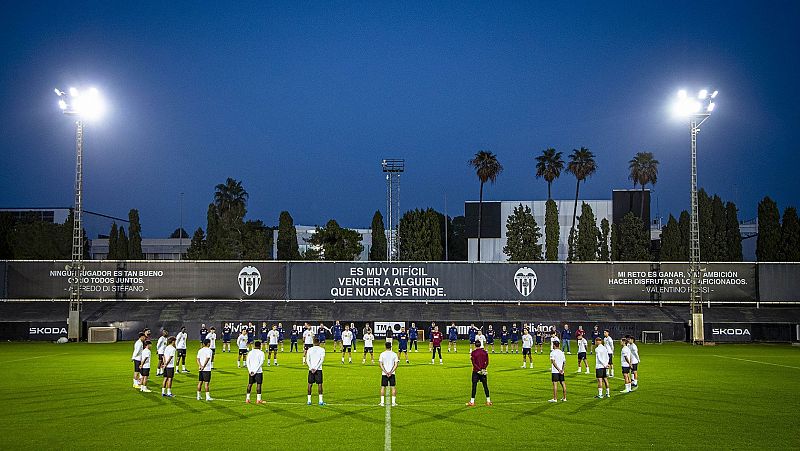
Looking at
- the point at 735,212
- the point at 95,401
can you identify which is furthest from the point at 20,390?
the point at 735,212

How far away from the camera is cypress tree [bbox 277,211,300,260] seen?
77.9 m

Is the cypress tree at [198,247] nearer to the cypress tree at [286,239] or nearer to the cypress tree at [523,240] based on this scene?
the cypress tree at [286,239]

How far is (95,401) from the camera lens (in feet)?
73.2

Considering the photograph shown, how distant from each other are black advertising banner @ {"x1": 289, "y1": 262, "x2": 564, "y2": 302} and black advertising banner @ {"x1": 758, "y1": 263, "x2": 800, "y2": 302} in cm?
1487

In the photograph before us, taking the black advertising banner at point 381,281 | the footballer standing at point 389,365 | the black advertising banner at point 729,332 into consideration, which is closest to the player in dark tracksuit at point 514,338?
the black advertising banner at point 381,281

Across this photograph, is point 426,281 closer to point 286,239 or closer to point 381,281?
point 381,281

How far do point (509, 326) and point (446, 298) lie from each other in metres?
6.20

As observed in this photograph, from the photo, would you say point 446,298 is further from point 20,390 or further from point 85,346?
point 20,390

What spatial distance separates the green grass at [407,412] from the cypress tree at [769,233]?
1620 inches

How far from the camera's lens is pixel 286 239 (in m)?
78.5

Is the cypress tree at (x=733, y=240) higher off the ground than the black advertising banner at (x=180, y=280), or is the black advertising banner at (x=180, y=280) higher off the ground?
the cypress tree at (x=733, y=240)

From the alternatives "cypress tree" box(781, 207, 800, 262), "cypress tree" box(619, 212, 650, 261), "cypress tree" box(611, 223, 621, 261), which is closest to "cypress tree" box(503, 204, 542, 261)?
"cypress tree" box(611, 223, 621, 261)

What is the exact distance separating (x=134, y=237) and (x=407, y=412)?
7883 centimetres

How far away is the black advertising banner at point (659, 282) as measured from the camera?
56.2 metres
